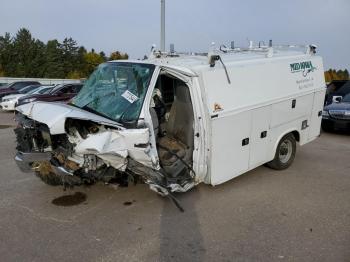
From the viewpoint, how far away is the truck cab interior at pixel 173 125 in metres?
5.60

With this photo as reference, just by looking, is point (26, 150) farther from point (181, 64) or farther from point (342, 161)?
point (342, 161)

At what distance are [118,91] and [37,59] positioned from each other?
72958mm

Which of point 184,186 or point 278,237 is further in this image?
point 184,186

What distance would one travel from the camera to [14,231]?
4.78 meters

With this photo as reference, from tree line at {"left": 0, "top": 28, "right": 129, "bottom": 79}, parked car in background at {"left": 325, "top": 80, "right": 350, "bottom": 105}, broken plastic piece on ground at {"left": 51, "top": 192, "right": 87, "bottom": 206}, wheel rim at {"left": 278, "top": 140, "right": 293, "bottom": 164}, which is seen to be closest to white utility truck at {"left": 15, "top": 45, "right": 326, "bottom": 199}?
broken plastic piece on ground at {"left": 51, "top": 192, "right": 87, "bottom": 206}

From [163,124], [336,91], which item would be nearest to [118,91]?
[163,124]

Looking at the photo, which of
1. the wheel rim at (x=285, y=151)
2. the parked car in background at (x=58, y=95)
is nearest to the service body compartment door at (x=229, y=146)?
the wheel rim at (x=285, y=151)

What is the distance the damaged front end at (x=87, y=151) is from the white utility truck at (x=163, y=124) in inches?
0.5

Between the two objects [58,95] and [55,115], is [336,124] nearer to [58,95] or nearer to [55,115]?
[55,115]

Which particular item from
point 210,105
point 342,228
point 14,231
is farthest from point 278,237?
point 14,231

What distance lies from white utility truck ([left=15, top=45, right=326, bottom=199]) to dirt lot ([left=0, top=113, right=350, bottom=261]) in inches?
16.5

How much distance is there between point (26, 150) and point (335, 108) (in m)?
9.77

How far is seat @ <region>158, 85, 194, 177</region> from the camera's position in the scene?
5.60 m

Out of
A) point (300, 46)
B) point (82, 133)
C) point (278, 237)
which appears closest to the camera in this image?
point (278, 237)
